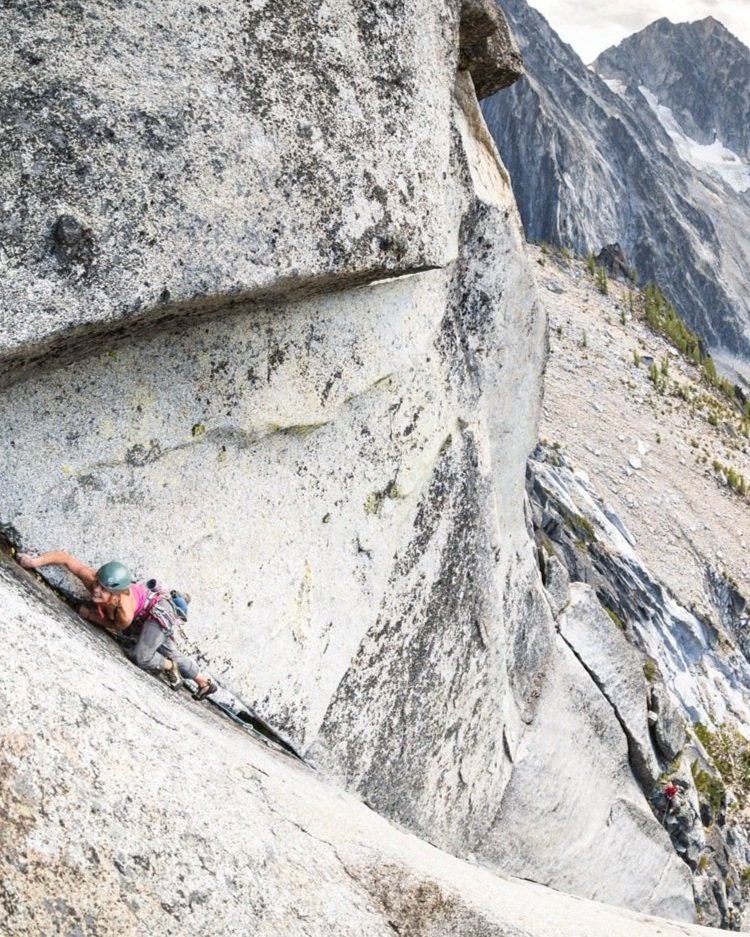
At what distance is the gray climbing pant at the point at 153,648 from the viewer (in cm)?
725

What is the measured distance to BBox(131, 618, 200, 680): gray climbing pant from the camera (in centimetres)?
725

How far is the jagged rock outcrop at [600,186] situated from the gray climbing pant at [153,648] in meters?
150

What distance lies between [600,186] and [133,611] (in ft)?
565

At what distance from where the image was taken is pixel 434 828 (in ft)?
40.1

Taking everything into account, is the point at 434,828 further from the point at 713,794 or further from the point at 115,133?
the point at 713,794

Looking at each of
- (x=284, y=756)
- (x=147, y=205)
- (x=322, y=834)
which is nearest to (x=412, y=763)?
(x=284, y=756)

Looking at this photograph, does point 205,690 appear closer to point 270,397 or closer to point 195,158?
point 270,397

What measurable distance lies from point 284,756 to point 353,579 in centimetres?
221

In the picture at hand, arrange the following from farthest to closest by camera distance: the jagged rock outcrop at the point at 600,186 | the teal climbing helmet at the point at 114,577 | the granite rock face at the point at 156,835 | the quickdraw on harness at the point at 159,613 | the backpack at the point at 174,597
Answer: the jagged rock outcrop at the point at 600,186
the backpack at the point at 174,597
the quickdraw on harness at the point at 159,613
the teal climbing helmet at the point at 114,577
the granite rock face at the point at 156,835

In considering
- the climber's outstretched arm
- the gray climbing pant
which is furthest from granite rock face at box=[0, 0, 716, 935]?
the gray climbing pant

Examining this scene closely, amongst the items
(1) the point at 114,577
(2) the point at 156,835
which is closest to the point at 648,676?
(1) the point at 114,577

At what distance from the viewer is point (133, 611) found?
23.2 feet

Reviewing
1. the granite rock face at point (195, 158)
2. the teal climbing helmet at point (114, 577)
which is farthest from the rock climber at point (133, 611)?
the granite rock face at point (195, 158)

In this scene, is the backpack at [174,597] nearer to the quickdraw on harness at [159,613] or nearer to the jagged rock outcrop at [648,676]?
the quickdraw on harness at [159,613]
